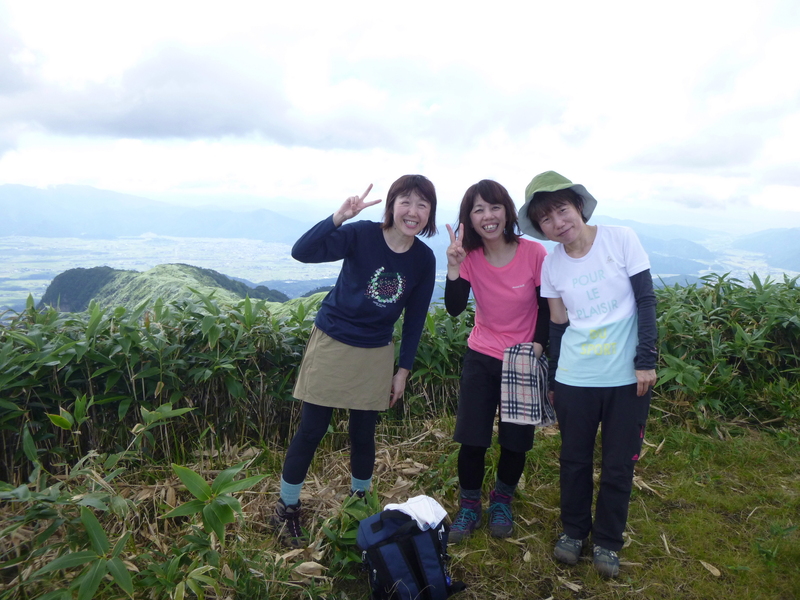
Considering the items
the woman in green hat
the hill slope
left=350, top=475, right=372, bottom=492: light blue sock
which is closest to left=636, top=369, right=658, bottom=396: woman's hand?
the woman in green hat

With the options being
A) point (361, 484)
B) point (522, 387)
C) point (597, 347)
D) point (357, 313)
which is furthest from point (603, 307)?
point (361, 484)

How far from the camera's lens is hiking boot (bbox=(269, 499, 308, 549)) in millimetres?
2574

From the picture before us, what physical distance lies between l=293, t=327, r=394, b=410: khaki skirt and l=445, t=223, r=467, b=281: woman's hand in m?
0.54

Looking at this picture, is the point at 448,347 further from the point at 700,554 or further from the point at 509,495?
the point at 700,554

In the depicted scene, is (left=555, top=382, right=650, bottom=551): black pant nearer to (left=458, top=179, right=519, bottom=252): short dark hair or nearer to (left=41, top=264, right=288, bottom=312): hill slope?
(left=458, top=179, right=519, bottom=252): short dark hair

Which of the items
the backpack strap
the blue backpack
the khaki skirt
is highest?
the khaki skirt

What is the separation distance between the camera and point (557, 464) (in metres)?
3.43

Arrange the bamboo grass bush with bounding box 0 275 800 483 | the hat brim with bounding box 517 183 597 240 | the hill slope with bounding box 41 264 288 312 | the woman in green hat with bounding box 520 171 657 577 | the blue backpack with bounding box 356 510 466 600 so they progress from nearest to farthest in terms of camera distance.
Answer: the blue backpack with bounding box 356 510 466 600 → the woman in green hat with bounding box 520 171 657 577 → the hat brim with bounding box 517 183 597 240 → the bamboo grass bush with bounding box 0 275 800 483 → the hill slope with bounding box 41 264 288 312

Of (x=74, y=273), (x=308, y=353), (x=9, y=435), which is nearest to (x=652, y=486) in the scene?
(x=308, y=353)

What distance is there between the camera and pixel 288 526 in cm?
263

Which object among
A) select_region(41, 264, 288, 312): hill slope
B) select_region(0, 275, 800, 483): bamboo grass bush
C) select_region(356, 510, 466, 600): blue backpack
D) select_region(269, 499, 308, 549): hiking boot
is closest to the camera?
select_region(356, 510, 466, 600): blue backpack

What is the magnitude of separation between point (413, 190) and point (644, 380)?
53.7 inches

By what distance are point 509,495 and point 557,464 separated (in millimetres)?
767

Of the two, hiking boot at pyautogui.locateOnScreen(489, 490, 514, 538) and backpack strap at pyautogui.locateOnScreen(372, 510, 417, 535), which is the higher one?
backpack strap at pyautogui.locateOnScreen(372, 510, 417, 535)
